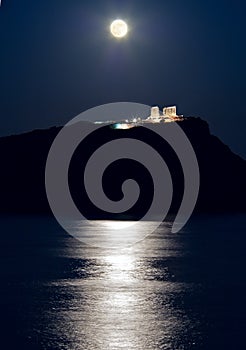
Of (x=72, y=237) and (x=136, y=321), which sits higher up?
(x=72, y=237)

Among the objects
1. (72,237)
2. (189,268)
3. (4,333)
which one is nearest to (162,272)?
(189,268)

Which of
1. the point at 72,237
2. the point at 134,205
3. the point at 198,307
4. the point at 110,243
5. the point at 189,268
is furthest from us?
the point at 134,205

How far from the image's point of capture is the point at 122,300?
108 ft

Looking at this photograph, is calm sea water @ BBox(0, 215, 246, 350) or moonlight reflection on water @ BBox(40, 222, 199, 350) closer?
moonlight reflection on water @ BBox(40, 222, 199, 350)

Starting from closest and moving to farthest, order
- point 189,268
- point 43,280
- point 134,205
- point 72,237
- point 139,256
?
point 43,280 < point 189,268 < point 139,256 < point 72,237 < point 134,205

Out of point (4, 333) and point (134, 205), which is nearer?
point (4, 333)

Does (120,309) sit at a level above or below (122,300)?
below

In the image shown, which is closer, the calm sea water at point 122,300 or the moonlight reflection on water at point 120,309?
the moonlight reflection on water at point 120,309

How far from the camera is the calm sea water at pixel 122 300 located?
80.2ft

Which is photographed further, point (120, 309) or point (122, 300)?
point (122, 300)

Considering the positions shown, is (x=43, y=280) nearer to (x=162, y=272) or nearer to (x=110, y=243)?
(x=162, y=272)

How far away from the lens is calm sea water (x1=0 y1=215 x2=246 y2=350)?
80.2 ft

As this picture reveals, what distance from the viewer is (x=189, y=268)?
47500 millimetres

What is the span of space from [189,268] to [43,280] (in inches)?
478
